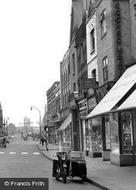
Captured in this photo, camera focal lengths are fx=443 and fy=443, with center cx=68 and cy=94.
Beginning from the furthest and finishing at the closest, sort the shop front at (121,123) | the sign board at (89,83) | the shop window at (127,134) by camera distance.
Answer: the sign board at (89,83) < the shop window at (127,134) < the shop front at (121,123)

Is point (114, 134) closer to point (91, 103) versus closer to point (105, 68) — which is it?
point (105, 68)

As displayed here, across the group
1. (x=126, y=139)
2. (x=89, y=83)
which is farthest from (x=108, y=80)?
(x=126, y=139)

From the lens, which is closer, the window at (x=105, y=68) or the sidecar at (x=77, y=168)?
the sidecar at (x=77, y=168)

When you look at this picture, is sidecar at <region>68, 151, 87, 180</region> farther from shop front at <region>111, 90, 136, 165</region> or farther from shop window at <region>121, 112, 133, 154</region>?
shop window at <region>121, 112, 133, 154</region>

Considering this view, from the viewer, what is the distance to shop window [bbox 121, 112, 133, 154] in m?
23.0

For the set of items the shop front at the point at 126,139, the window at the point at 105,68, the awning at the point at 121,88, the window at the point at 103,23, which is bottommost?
the shop front at the point at 126,139

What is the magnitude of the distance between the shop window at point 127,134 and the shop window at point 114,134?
48 cm

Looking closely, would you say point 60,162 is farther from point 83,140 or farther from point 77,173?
point 83,140

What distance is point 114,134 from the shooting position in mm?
24312

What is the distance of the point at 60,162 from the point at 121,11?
1061cm

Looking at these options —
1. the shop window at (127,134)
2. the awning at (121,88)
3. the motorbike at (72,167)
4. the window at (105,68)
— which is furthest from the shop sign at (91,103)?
the motorbike at (72,167)

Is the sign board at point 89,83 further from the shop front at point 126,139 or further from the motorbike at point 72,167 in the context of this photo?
the motorbike at point 72,167

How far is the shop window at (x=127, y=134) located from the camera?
2295 centimetres

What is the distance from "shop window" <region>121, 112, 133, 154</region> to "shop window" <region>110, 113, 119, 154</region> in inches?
19.0
